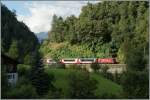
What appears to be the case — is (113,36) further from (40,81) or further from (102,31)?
(40,81)

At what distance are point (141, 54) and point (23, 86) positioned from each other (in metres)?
3.74

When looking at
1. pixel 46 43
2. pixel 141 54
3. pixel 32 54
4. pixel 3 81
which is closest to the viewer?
pixel 3 81

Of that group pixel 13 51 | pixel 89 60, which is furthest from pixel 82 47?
pixel 13 51

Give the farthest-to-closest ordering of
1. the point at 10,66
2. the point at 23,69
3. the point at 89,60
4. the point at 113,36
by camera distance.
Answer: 1. the point at 89,60
2. the point at 113,36
3. the point at 23,69
4. the point at 10,66

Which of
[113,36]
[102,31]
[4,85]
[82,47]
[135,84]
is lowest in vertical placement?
[135,84]

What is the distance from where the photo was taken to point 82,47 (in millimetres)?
12742

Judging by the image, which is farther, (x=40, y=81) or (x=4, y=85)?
(x=40, y=81)

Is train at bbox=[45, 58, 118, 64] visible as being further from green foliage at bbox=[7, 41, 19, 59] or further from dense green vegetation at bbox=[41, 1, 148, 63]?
green foliage at bbox=[7, 41, 19, 59]

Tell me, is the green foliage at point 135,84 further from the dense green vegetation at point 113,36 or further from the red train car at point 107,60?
the red train car at point 107,60

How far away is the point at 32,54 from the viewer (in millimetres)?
8805

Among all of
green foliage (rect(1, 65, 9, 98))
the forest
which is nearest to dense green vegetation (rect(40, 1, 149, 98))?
the forest

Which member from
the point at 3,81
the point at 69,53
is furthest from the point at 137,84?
the point at 69,53

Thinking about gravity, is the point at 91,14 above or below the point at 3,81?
above

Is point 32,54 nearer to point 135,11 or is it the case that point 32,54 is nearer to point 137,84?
point 137,84
